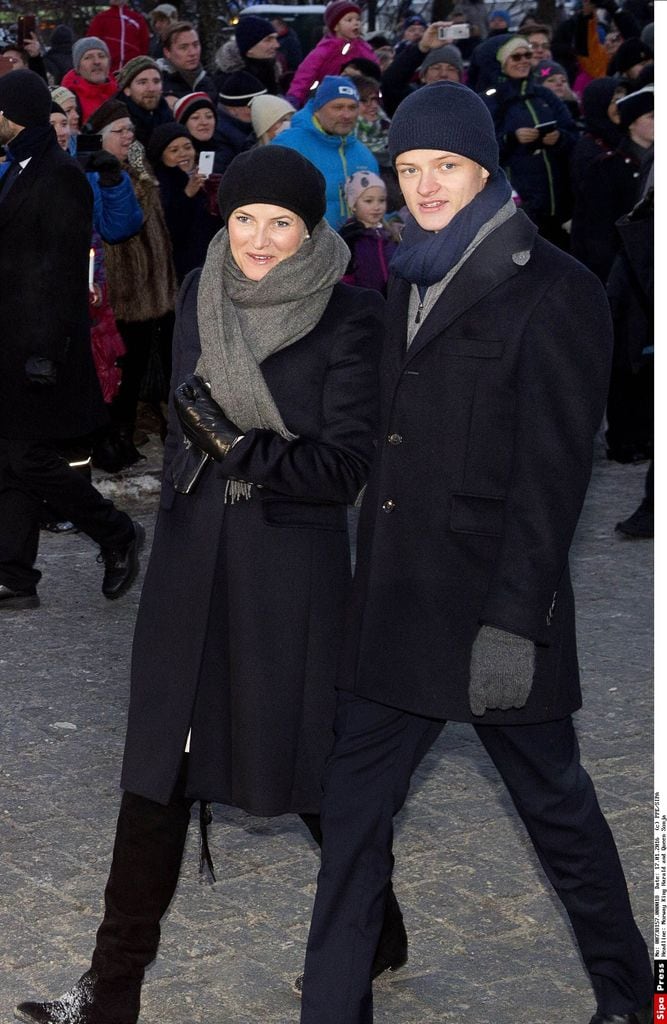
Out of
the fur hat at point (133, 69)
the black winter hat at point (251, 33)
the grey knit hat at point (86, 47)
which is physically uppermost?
the black winter hat at point (251, 33)

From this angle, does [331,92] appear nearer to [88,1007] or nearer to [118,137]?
[118,137]

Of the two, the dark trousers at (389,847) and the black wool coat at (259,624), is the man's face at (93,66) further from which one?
the dark trousers at (389,847)

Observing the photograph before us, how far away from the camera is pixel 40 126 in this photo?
7.51m

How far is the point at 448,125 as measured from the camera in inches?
142

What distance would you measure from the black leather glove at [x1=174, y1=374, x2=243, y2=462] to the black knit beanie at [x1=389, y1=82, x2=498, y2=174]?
0.67 metres

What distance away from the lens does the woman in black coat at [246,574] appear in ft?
12.6

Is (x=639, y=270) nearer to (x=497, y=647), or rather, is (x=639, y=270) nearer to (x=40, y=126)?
(x=40, y=126)

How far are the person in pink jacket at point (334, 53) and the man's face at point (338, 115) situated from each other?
216 cm

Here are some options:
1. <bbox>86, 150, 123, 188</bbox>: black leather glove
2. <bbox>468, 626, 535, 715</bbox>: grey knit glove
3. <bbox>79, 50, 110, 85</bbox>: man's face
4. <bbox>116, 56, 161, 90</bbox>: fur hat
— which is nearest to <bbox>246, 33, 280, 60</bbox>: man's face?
<bbox>79, 50, 110, 85</bbox>: man's face

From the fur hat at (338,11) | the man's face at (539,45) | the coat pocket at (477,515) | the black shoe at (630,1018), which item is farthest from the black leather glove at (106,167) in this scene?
the man's face at (539,45)

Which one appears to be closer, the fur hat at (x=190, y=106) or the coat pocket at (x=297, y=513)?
the coat pocket at (x=297, y=513)

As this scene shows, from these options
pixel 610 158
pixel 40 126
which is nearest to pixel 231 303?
pixel 40 126

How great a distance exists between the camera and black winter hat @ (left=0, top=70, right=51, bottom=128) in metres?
7.32

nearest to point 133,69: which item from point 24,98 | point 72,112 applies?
point 72,112
